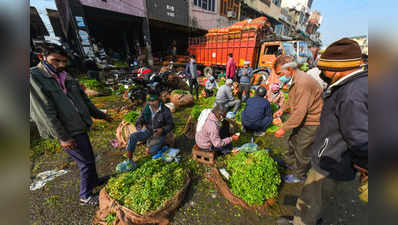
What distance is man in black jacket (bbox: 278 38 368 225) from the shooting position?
116 centimetres

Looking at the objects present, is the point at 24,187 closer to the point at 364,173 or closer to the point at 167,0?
the point at 364,173

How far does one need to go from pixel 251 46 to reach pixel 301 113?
8.94 meters

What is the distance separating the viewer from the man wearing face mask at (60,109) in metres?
1.67

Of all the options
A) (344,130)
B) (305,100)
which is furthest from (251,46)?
(344,130)

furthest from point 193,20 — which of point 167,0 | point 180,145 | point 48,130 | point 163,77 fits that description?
point 48,130

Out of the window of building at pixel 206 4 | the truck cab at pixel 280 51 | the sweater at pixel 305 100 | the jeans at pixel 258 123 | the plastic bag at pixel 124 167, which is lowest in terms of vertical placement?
the plastic bag at pixel 124 167

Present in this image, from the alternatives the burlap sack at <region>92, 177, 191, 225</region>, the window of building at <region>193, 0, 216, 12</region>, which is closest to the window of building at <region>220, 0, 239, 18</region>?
the window of building at <region>193, 0, 216, 12</region>

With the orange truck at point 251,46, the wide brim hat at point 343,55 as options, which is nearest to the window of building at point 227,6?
the orange truck at point 251,46

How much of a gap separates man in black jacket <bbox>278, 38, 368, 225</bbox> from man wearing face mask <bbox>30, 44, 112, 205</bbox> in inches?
123

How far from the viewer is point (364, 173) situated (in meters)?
1.30

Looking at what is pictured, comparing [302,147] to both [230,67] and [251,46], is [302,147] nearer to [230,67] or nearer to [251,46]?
[230,67]

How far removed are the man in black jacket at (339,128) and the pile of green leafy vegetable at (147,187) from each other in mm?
1802

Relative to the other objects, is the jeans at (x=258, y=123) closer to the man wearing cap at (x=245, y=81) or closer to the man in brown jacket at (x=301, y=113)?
the man in brown jacket at (x=301, y=113)
